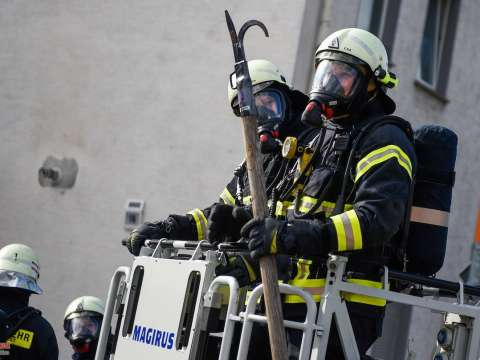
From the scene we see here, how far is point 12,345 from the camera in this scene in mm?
6152

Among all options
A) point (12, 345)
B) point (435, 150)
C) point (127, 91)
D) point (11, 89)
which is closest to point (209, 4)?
point (127, 91)

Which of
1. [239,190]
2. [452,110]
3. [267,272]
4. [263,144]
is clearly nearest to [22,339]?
[239,190]

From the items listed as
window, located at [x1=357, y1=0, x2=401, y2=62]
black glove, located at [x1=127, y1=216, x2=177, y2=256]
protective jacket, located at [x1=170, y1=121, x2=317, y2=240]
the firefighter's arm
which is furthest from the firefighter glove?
window, located at [x1=357, y1=0, x2=401, y2=62]

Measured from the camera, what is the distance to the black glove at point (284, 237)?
13.8 ft

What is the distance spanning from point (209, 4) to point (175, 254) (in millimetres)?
6607

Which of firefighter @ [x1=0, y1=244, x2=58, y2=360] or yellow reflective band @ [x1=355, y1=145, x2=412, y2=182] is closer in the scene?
yellow reflective band @ [x1=355, y1=145, x2=412, y2=182]

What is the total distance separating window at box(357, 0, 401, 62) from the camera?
12.1 meters

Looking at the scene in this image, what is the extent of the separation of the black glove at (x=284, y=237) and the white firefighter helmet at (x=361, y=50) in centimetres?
99

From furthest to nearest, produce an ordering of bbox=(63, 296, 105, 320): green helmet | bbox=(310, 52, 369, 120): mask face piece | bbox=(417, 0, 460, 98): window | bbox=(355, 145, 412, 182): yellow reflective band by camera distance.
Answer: bbox=(417, 0, 460, 98): window, bbox=(63, 296, 105, 320): green helmet, bbox=(310, 52, 369, 120): mask face piece, bbox=(355, 145, 412, 182): yellow reflective band

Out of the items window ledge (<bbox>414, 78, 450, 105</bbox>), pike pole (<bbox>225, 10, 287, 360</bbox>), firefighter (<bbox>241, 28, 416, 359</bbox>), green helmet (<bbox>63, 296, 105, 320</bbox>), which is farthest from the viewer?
window ledge (<bbox>414, 78, 450, 105</bbox>)

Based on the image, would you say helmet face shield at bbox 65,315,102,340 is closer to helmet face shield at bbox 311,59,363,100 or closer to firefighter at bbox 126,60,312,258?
firefighter at bbox 126,60,312,258

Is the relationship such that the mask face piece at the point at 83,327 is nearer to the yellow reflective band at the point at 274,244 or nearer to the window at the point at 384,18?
the yellow reflective band at the point at 274,244

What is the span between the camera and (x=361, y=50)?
4.90m

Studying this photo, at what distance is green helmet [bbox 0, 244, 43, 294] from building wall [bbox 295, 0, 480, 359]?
547 cm
